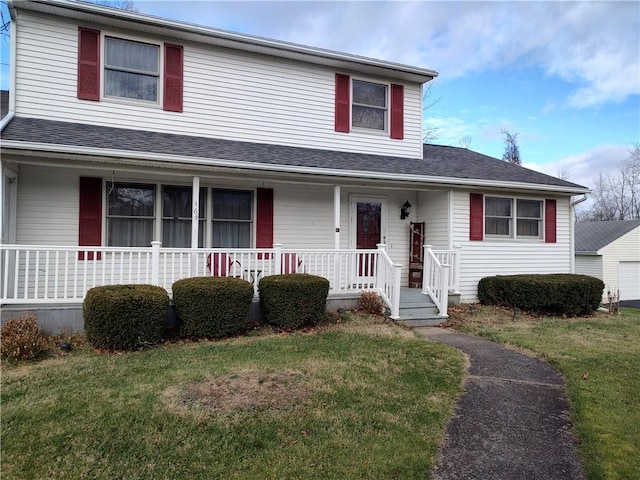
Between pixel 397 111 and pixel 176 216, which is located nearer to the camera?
pixel 176 216

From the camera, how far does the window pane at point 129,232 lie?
7.84 m

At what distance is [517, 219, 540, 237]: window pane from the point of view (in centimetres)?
1045

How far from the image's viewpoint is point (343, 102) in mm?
9984

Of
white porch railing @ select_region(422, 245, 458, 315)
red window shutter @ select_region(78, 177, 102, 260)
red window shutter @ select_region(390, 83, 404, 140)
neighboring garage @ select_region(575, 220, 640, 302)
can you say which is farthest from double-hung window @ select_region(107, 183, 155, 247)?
neighboring garage @ select_region(575, 220, 640, 302)

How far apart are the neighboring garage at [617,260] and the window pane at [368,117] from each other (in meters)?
16.3

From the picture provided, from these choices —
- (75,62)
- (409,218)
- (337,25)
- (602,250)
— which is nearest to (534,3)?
(337,25)

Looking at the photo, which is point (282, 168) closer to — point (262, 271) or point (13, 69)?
point (262, 271)

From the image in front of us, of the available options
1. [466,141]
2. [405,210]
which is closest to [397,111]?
[405,210]

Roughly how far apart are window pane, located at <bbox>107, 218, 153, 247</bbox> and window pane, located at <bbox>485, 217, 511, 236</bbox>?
8036 millimetres

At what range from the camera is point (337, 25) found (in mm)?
12180

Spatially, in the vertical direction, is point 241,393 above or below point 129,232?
below

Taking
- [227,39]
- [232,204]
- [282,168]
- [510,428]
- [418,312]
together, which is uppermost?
[227,39]

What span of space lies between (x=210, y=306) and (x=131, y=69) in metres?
5.52

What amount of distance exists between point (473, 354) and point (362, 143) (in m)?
6.11
